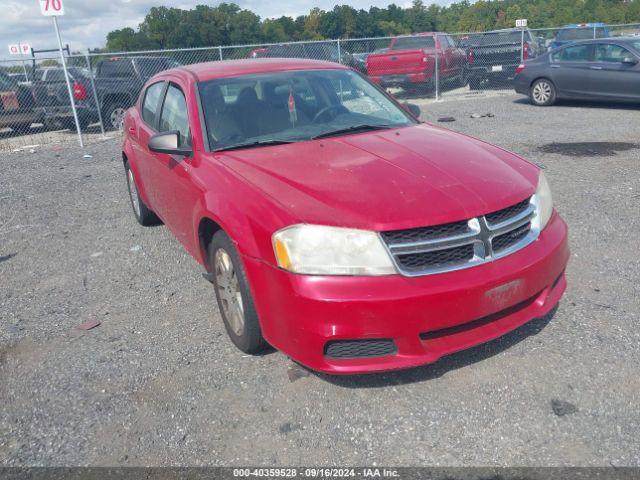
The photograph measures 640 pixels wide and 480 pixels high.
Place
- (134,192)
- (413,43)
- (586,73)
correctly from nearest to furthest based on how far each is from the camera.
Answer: (134,192) → (586,73) → (413,43)

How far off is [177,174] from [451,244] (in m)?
2.15

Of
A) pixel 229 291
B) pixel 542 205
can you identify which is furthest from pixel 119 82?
pixel 542 205

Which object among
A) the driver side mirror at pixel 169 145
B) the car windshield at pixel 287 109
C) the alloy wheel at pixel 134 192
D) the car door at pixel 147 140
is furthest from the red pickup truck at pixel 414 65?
the driver side mirror at pixel 169 145

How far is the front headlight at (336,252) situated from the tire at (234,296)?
1.60ft

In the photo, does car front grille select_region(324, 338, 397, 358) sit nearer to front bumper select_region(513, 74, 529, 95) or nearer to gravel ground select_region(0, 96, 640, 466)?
gravel ground select_region(0, 96, 640, 466)

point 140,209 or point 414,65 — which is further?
point 414,65

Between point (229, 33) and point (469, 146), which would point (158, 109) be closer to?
point (469, 146)

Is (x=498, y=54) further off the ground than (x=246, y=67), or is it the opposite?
(x=246, y=67)

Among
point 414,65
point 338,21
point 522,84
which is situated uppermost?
point 338,21

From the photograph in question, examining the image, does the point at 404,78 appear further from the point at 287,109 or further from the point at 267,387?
the point at 267,387

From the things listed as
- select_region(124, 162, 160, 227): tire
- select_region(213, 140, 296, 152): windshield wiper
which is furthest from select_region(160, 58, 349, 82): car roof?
select_region(124, 162, 160, 227): tire

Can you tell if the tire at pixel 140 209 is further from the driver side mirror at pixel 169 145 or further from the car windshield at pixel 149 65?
the car windshield at pixel 149 65

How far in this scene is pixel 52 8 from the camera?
10.8 metres

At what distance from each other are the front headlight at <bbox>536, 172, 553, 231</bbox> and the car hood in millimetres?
62
